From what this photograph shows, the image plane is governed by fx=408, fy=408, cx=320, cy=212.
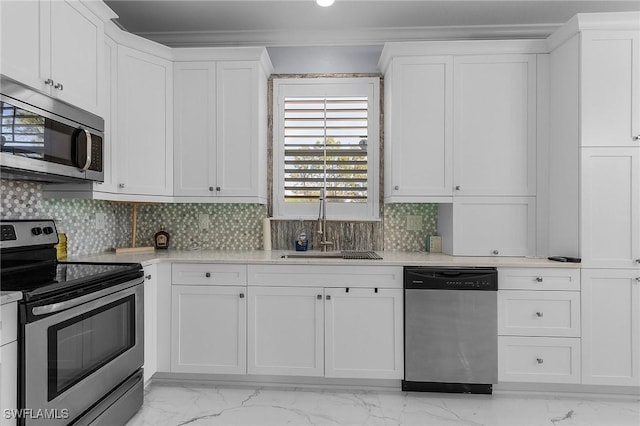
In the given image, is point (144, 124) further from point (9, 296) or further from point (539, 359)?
point (539, 359)

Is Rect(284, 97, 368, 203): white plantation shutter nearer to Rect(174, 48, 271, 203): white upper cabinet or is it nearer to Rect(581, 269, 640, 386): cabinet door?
Rect(174, 48, 271, 203): white upper cabinet

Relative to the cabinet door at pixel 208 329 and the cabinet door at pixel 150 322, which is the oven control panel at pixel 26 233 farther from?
the cabinet door at pixel 208 329

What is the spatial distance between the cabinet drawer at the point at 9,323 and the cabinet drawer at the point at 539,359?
250 cm

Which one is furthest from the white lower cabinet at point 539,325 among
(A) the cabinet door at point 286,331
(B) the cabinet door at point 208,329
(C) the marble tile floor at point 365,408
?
(B) the cabinet door at point 208,329

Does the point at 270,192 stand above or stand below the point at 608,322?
above

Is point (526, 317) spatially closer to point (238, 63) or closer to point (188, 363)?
point (188, 363)

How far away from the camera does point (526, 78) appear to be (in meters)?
2.82

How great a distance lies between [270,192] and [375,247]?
3.16ft

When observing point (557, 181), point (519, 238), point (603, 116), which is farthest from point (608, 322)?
point (603, 116)

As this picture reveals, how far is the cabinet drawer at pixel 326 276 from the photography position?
8.55 ft

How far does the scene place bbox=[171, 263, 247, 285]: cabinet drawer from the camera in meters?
2.67

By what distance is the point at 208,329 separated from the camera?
268cm

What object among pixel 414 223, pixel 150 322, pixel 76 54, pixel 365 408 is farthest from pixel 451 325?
pixel 76 54

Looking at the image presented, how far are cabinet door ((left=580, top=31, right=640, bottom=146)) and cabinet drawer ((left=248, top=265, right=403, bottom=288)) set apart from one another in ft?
4.84
